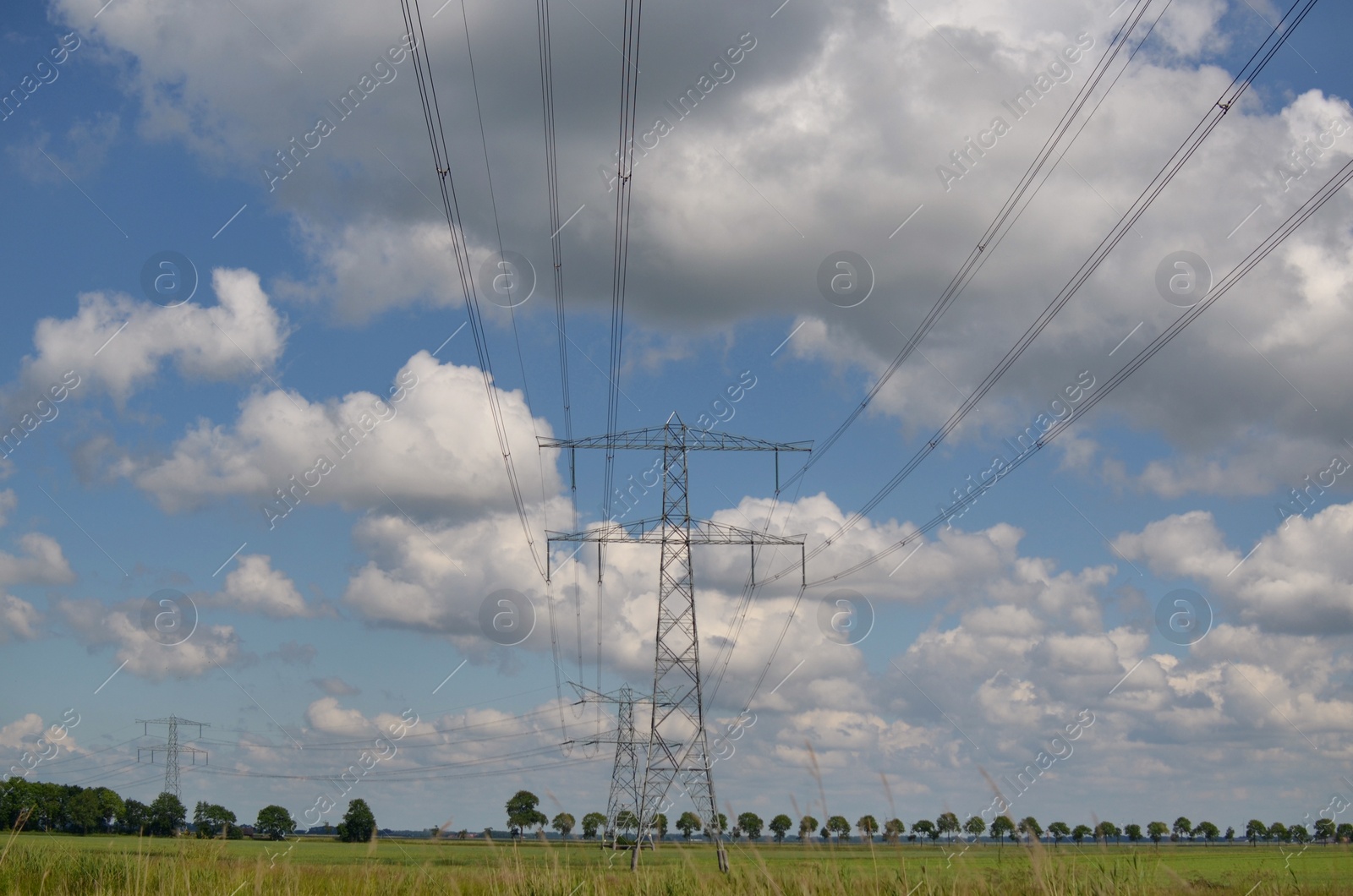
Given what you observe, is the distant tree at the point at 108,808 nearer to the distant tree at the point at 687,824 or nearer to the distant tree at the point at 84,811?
the distant tree at the point at 84,811

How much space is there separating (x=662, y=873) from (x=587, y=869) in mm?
2363

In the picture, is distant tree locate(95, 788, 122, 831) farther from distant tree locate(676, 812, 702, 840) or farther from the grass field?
the grass field

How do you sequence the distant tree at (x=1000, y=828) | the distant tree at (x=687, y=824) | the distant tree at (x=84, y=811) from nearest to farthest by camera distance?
the distant tree at (x=1000, y=828), the distant tree at (x=687, y=824), the distant tree at (x=84, y=811)

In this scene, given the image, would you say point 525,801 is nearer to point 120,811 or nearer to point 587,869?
point 120,811

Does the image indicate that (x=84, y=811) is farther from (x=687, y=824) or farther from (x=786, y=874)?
(x=786, y=874)

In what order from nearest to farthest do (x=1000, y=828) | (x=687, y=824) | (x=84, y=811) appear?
(x=1000, y=828)
(x=687, y=824)
(x=84, y=811)

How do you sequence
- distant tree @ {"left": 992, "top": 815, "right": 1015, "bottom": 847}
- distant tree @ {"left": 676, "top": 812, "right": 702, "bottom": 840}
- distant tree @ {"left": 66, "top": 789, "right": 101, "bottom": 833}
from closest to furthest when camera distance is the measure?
distant tree @ {"left": 992, "top": 815, "right": 1015, "bottom": 847} < distant tree @ {"left": 676, "top": 812, "right": 702, "bottom": 840} < distant tree @ {"left": 66, "top": 789, "right": 101, "bottom": 833}

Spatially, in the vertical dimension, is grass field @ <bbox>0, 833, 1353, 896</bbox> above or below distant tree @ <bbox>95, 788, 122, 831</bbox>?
above

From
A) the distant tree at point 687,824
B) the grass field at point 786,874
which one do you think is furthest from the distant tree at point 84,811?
the grass field at point 786,874

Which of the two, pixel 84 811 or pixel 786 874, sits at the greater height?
pixel 786 874

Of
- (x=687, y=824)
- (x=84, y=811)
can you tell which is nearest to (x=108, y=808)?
(x=84, y=811)

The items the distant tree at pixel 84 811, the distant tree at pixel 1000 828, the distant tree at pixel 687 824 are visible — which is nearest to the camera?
the distant tree at pixel 1000 828

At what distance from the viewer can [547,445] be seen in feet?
187

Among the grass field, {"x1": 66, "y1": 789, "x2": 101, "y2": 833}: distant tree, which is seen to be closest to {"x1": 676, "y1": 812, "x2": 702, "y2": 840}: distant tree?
the grass field
